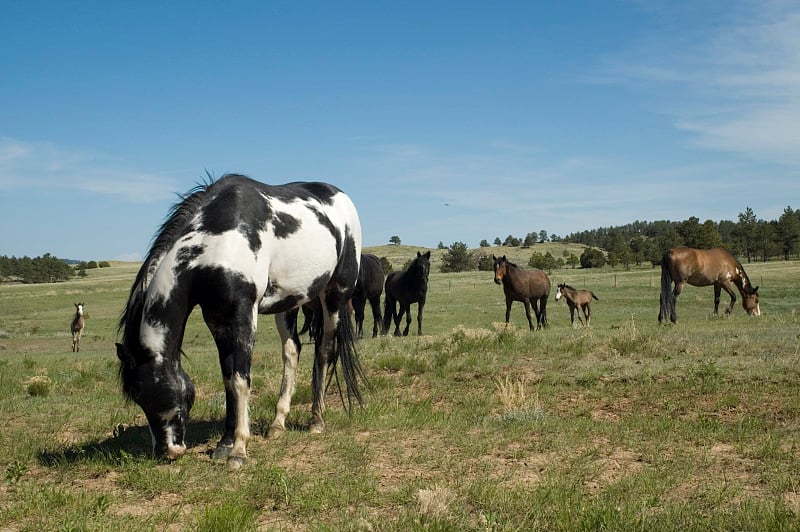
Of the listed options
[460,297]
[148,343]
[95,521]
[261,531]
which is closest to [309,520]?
[261,531]

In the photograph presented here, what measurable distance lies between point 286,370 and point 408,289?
15.7 metres

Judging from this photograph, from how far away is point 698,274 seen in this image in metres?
22.1

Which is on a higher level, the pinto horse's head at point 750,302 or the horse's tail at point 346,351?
the horse's tail at point 346,351

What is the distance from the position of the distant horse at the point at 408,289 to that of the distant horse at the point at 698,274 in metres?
7.97

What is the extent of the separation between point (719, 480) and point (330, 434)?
12.6 feet

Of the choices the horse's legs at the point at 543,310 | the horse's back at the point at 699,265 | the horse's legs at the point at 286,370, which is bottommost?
the horse's legs at the point at 543,310

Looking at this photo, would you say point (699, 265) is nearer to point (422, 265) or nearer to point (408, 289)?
point (422, 265)

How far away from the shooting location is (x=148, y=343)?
19.0 ft

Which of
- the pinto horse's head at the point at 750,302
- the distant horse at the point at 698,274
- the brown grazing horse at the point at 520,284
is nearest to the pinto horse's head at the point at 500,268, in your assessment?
the brown grazing horse at the point at 520,284

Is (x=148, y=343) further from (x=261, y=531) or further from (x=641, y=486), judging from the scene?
(x=641, y=486)

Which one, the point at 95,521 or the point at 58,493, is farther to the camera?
the point at 58,493

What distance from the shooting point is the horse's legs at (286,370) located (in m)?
7.44

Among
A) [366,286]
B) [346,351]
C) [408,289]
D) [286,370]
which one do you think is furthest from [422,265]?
[286,370]

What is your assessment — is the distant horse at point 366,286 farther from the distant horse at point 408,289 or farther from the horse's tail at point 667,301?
the horse's tail at point 667,301
